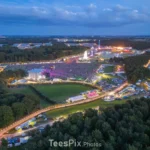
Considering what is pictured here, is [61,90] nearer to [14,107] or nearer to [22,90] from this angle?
[22,90]

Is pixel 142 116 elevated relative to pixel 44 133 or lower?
elevated

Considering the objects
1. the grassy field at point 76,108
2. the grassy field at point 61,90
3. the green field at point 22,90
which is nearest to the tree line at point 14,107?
the grassy field at point 76,108

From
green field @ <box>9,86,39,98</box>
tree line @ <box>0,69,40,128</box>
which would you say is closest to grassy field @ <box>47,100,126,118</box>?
tree line @ <box>0,69,40,128</box>

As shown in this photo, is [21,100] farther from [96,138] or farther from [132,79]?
[132,79]

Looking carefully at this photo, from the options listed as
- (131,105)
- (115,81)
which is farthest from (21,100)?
(115,81)

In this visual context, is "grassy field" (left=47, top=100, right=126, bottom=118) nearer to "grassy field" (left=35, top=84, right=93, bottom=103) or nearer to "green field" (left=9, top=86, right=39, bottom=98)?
"grassy field" (left=35, top=84, right=93, bottom=103)

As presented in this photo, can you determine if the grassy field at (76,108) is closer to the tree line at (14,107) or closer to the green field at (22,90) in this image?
the tree line at (14,107)

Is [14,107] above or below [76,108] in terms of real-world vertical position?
above

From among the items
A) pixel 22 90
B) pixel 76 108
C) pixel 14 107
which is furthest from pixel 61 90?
pixel 14 107
